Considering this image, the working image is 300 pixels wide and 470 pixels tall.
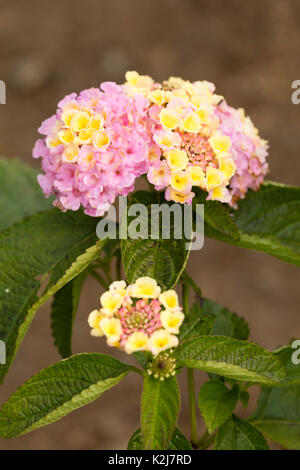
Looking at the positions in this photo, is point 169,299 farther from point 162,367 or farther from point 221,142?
point 221,142

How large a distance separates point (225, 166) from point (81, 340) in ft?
5.82

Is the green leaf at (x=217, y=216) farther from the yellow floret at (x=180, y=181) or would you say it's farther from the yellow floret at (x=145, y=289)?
the yellow floret at (x=145, y=289)

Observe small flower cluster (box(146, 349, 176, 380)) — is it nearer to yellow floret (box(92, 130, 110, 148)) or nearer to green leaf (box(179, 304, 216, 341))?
green leaf (box(179, 304, 216, 341))

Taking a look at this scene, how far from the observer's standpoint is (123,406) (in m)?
2.48

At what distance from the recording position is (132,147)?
87cm

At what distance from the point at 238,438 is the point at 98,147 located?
17.7 inches

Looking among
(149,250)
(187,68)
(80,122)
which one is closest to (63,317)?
(149,250)

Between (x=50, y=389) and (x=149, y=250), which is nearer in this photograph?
(x=50, y=389)

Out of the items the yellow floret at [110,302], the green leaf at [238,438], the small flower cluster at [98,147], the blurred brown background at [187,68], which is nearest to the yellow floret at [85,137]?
the small flower cluster at [98,147]

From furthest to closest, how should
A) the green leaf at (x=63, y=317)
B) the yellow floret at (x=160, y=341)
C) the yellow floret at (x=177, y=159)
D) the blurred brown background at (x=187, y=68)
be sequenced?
the blurred brown background at (x=187, y=68) → the green leaf at (x=63, y=317) → the yellow floret at (x=177, y=159) → the yellow floret at (x=160, y=341)

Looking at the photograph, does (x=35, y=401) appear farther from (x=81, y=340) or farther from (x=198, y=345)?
(x=81, y=340)

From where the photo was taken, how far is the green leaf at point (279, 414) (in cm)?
110

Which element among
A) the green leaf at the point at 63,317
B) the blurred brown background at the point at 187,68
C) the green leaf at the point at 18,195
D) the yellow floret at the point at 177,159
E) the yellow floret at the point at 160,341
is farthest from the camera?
the blurred brown background at the point at 187,68

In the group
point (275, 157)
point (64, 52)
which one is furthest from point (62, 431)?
point (64, 52)
